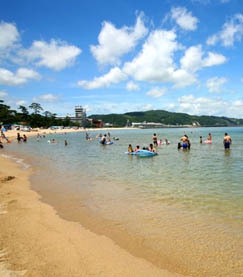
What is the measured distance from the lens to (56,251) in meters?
4.63

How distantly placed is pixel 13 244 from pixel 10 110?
10840cm

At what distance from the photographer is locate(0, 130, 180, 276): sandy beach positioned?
3986 mm

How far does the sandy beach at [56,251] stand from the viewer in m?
3.99

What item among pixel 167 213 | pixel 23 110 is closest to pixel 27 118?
pixel 23 110

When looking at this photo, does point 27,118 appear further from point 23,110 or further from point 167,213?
point 167,213

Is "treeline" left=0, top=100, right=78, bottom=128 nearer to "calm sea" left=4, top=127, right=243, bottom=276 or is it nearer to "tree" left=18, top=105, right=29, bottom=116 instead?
"tree" left=18, top=105, right=29, bottom=116

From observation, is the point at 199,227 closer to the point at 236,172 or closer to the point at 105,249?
the point at 105,249

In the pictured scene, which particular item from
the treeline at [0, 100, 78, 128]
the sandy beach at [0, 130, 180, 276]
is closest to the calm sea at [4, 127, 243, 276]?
the sandy beach at [0, 130, 180, 276]

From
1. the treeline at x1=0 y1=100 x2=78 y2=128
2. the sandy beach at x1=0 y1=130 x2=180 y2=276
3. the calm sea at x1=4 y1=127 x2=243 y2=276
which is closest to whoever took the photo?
the sandy beach at x1=0 y1=130 x2=180 y2=276

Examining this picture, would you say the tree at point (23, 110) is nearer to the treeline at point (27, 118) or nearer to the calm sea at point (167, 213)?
the treeline at point (27, 118)

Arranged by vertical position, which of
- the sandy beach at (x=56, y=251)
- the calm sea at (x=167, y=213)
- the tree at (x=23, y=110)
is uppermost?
the tree at (x=23, y=110)

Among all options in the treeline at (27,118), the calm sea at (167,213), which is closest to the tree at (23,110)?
the treeline at (27,118)

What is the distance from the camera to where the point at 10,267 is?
3902mm

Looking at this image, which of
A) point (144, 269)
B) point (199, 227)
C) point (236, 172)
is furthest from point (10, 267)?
point (236, 172)
